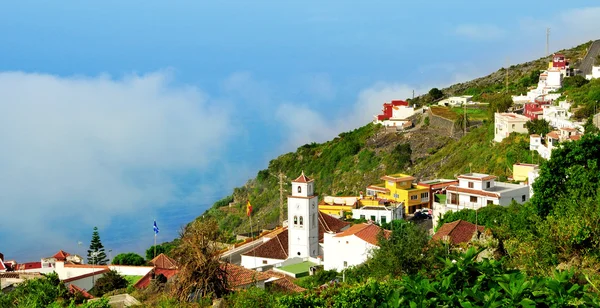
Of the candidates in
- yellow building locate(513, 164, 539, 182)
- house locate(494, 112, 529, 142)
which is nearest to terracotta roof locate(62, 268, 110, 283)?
yellow building locate(513, 164, 539, 182)

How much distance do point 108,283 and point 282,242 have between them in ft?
26.2

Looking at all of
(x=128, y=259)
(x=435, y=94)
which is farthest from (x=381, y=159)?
(x=128, y=259)

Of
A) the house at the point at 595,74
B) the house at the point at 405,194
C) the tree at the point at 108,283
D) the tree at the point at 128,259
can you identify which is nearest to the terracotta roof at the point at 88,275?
the tree at the point at 108,283

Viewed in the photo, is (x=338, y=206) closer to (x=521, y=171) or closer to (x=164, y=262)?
(x=521, y=171)

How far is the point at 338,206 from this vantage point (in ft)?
110

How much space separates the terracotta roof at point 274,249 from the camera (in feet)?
89.7

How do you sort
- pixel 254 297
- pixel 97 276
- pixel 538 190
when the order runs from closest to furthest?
pixel 254 297
pixel 538 190
pixel 97 276

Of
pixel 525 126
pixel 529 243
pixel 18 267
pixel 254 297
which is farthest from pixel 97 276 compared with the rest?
pixel 525 126

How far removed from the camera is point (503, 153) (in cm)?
3503

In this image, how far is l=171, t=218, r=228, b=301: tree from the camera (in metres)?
14.0

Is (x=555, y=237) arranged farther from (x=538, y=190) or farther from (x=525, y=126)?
(x=525, y=126)

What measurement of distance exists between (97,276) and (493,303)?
1753 centimetres

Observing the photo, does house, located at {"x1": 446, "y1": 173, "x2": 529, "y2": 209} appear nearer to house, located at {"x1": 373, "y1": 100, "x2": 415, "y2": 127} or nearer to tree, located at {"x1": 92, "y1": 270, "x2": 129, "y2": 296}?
tree, located at {"x1": 92, "y1": 270, "x2": 129, "y2": 296}

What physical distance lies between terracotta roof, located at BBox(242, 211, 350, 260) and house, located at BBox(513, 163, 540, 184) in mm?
6699
